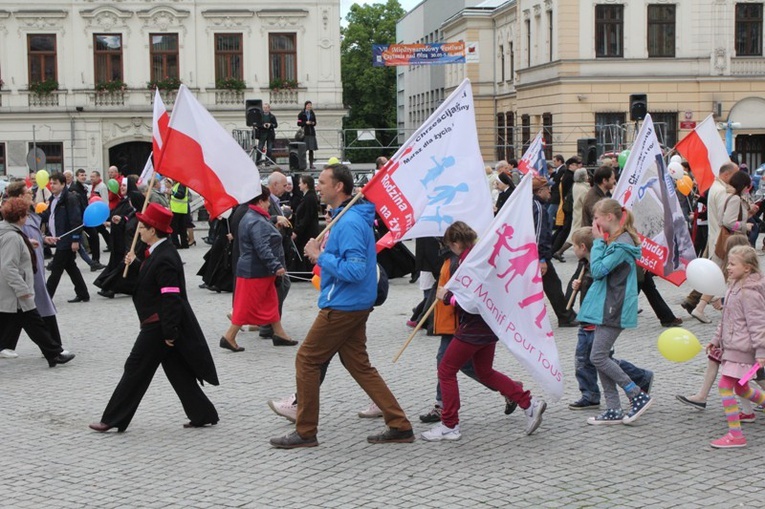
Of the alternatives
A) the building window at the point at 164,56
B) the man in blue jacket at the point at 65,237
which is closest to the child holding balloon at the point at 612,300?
the man in blue jacket at the point at 65,237

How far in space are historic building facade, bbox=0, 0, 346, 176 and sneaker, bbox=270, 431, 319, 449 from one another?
37.7 m

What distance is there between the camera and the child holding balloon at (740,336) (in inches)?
314

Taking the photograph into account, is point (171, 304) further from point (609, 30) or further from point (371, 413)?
point (609, 30)

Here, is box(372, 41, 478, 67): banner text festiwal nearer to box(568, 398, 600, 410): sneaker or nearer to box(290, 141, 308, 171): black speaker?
box(290, 141, 308, 171): black speaker

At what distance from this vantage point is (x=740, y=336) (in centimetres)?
806

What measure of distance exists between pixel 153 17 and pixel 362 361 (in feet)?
130

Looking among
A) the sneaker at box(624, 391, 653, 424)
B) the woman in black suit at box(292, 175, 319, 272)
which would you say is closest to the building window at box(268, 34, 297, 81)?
the woman in black suit at box(292, 175, 319, 272)

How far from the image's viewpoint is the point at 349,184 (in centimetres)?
820

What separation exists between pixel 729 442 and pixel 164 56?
4011 cm

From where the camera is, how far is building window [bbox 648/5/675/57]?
1848 inches

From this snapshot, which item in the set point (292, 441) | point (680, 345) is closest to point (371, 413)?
point (292, 441)

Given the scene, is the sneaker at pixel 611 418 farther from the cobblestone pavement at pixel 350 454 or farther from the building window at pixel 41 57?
the building window at pixel 41 57

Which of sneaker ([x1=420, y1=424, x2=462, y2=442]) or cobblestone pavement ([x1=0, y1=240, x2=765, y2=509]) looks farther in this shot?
sneaker ([x1=420, y1=424, x2=462, y2=442])

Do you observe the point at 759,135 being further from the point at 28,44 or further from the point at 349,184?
the point at 349,184
